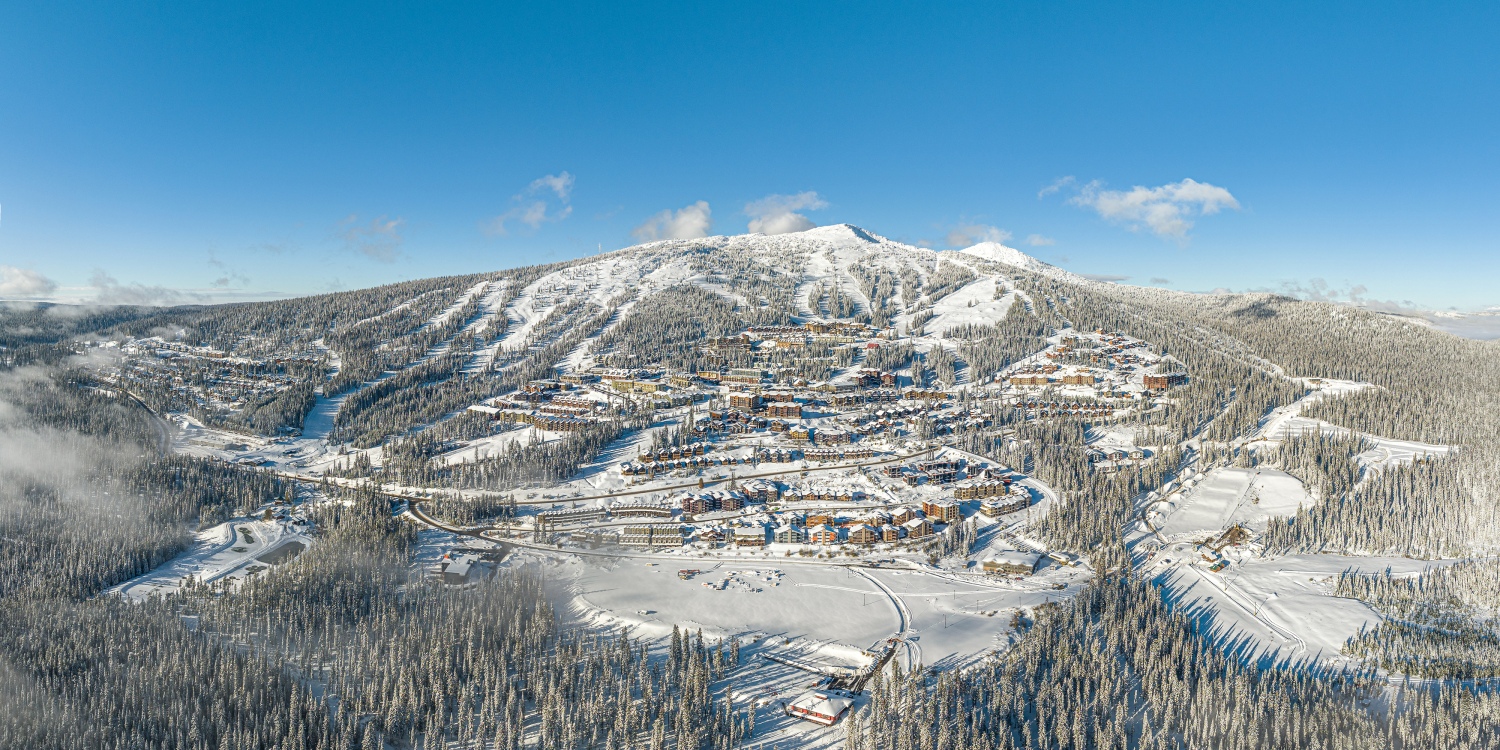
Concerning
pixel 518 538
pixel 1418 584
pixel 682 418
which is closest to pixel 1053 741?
pixel 1418 584

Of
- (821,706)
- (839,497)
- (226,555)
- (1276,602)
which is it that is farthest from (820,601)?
(226,555)

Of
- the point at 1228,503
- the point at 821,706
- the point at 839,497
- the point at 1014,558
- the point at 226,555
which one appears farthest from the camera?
the point at 839,497

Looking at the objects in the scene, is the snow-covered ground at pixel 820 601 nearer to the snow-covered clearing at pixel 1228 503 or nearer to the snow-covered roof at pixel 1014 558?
the snow-covered roof at pixel 1014 558

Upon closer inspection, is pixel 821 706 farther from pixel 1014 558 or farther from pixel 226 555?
pixel 226 555

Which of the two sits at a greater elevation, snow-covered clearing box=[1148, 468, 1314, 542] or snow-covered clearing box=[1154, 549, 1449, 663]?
snow-covered clearing box=[1148, 468, 1314, 542]

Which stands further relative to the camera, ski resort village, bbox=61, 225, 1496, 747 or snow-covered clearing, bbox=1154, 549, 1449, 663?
ski resort village, bbox=61, 225, 1496, 747

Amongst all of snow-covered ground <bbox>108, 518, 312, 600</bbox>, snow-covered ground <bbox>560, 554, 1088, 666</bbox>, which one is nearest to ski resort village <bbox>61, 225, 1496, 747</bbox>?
snow-covered ground <bbox>560, 554, 1088, 666</bbox>

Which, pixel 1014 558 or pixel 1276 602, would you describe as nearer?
pixel 1276 602

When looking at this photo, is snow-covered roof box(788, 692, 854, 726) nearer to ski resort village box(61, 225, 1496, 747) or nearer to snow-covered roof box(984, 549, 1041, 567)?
ski resort village box(61, 225, 1496, 747)
